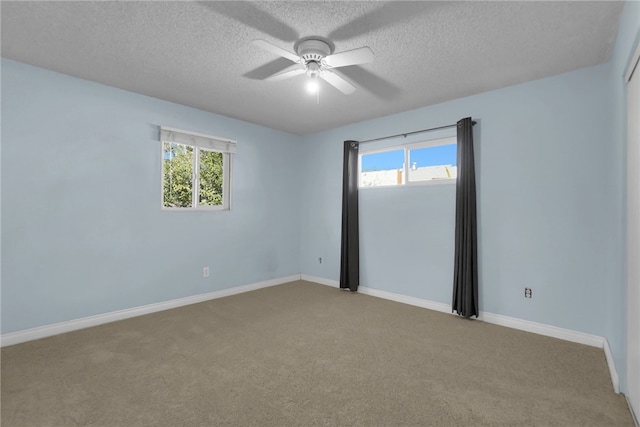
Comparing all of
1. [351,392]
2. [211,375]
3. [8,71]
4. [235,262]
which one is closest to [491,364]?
[351,392]

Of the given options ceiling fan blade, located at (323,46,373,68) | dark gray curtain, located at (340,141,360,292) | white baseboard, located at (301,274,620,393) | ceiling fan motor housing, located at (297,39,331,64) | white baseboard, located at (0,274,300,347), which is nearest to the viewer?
ceiling fan blade, located at (323,46,373,68)

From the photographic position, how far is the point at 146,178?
354 cm

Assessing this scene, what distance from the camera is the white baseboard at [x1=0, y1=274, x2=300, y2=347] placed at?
2.71 m

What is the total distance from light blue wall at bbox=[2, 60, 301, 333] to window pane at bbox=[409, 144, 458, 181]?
8.29 ft

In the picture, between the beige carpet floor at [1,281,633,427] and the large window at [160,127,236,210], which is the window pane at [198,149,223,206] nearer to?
the large window at [160,127,236,210]

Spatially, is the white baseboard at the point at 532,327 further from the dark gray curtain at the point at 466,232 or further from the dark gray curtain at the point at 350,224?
the dark gray curtain at the point at 350,224

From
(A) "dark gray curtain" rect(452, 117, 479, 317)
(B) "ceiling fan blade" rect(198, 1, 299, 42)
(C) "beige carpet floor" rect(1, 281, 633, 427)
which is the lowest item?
(C) "beige carpet floor" rect(1, 281, 633, 427)

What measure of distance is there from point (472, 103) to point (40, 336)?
5030 mm

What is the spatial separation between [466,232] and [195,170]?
3460 mm

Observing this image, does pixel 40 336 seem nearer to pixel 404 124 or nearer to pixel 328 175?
pixel 328 175

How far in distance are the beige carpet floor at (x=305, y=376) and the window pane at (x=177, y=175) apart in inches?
56.8

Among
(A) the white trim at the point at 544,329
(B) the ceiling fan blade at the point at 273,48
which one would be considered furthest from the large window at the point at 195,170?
(A) the white trim at the point at 544,329

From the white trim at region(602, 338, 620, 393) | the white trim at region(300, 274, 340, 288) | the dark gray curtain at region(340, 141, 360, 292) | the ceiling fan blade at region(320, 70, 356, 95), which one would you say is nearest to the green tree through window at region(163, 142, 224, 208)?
the dark gray curtain at region(340, 141, 360, 292)

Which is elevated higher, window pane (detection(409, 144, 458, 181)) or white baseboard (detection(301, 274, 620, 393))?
window pane (detection(409, 144, 458, 181))
